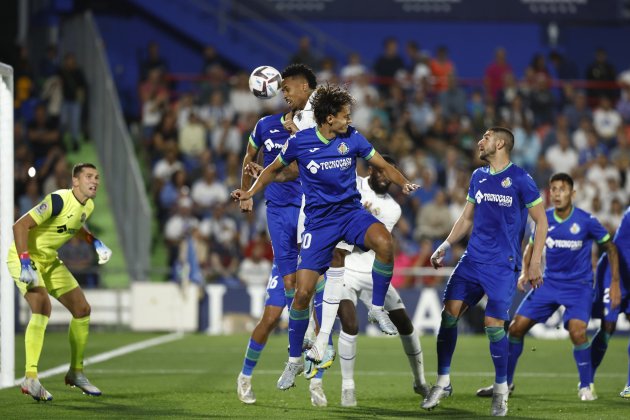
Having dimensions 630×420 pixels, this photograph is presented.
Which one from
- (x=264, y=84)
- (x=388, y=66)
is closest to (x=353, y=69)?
(x=388, y=66)

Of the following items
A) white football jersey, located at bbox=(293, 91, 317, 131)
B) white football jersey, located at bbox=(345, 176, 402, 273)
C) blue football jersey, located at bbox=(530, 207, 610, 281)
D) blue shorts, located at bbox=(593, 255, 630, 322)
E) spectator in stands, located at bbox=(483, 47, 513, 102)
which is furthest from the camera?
spectator in stands, located at bbox=(483, 47, 513, 102)

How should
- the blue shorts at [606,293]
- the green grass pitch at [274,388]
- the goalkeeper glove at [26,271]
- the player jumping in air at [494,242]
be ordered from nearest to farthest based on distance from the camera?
the green grass pitch at [274,388] < the player jumping in air at [494,242] < the goalkeeper glove at [26,271] < the blue shorts at [606,293]

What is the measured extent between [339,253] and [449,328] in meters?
1.32

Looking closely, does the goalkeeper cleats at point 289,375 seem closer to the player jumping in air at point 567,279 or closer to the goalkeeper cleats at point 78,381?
the goalkeeper cleats at point 78,381

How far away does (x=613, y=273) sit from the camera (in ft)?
40.2

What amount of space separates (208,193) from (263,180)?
13032mm

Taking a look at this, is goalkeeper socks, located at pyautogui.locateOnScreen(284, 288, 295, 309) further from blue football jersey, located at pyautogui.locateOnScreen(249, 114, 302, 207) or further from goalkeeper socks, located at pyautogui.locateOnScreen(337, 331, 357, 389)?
blue football jersey, located at pyautogui.locateOnScreen(249, 114, 302, 207)

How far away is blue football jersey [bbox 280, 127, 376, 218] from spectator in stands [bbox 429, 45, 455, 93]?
640 inches

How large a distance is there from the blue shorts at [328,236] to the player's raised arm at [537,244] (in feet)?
4.83

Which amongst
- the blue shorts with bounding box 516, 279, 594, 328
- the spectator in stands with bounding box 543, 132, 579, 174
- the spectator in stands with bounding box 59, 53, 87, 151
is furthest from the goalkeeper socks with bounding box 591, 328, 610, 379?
the spectator in stands with bounding box 59, 53, 87, 151

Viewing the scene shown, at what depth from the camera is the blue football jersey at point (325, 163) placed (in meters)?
10.3

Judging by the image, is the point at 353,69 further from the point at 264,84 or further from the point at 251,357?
the point at 251,357

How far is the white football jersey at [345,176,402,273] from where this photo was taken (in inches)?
469

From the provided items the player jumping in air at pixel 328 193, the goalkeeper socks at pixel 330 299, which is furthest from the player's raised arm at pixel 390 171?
the goalkeeper socks at pixel 330 299
